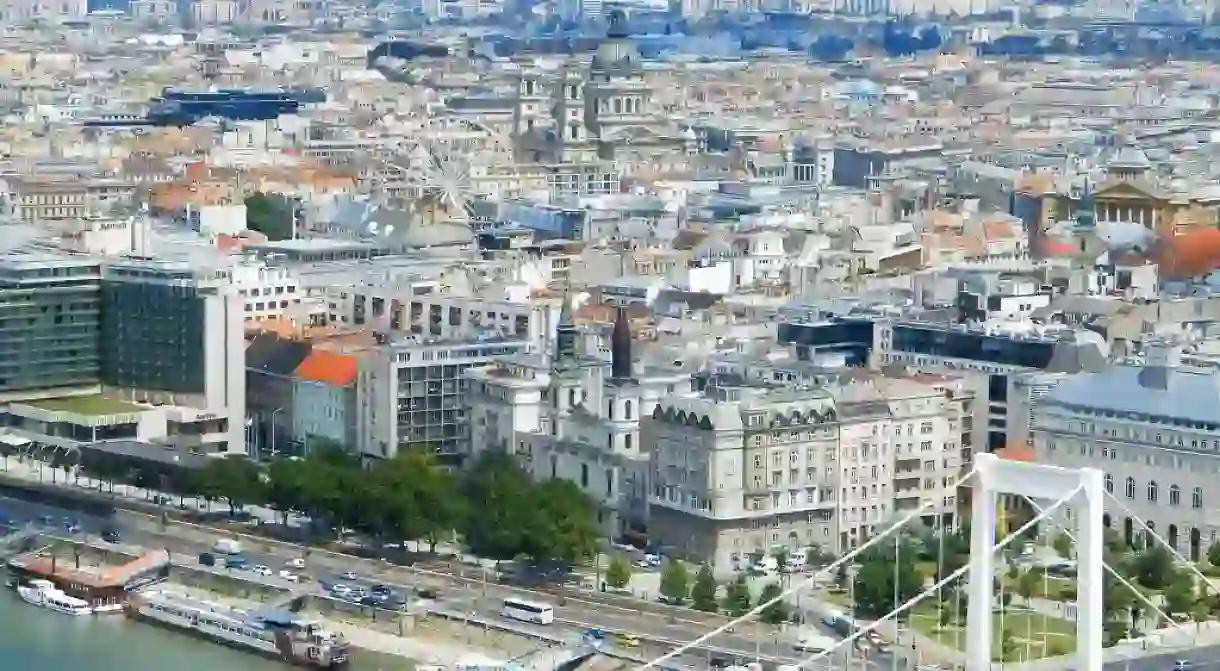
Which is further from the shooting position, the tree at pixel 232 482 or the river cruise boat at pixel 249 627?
the tree at pixel 232 482

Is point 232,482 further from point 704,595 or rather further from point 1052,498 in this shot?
point 1052,498

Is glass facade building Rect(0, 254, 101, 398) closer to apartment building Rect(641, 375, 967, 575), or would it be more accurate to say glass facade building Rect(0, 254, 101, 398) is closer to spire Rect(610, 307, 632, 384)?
spire Rect(610, 307, 632, 384)

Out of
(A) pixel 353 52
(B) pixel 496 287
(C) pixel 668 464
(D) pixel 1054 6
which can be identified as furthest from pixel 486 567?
(D) pixel 1054 6

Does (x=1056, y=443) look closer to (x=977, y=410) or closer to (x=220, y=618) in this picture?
(x=977, y=410)

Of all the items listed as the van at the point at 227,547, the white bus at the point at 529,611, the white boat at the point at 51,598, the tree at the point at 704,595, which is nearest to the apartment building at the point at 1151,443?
the tree at the point at 704,595

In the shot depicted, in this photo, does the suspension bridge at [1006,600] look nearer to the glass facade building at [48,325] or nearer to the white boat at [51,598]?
the white boat at [51,598]

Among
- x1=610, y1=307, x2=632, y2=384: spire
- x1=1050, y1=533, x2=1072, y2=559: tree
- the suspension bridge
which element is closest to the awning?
x1=610, y1=307, x2=632, y2=384: spire
